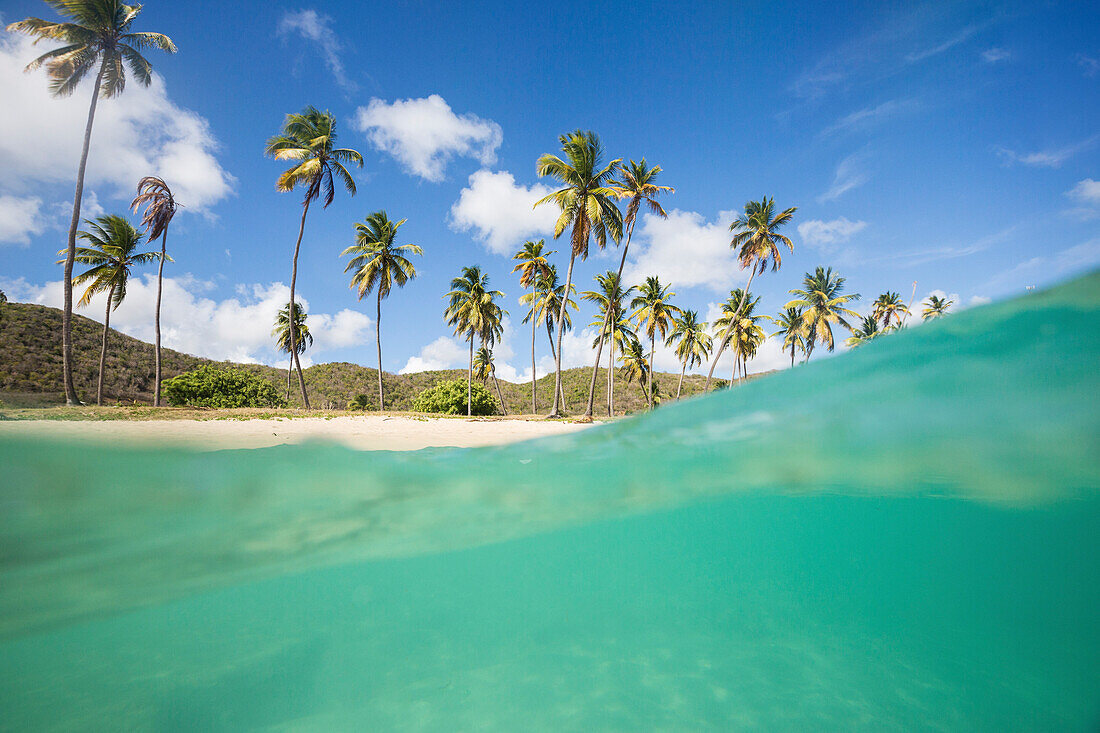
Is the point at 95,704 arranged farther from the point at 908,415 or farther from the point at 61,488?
the point at 908,415

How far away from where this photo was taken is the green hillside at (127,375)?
24.6 m

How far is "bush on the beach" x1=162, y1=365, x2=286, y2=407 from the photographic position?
2566 centimetres

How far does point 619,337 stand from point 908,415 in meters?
27.4

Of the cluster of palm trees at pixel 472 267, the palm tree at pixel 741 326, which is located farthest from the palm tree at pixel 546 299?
the palm tree at pixel 741 326

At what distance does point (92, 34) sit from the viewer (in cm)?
1565

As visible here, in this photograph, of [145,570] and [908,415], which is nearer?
[908,415]

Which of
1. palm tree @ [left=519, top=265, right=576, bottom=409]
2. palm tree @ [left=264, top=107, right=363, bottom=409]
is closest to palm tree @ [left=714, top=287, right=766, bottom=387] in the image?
palm tree @ [left=519, top=265, right=576, bottom=409]

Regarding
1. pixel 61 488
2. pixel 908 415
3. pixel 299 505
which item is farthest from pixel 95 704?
pixel 908 415

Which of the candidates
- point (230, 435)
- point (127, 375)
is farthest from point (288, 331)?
point (230, 435)

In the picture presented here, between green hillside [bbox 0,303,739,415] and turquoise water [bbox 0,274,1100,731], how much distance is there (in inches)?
536

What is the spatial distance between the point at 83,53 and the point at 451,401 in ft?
73.1

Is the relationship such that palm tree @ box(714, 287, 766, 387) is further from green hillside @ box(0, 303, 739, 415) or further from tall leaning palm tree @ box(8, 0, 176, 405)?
tall leaning palm tree @ box(8, 0, 176, 405)

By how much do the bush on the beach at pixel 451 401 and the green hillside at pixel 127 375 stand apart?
1368 cm

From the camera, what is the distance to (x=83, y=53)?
611 inches
